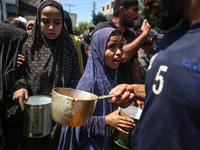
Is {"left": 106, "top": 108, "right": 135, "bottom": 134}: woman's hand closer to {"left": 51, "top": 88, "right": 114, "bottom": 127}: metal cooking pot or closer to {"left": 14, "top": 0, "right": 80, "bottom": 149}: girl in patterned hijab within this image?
{"left": 51, "top": 88, "right": 114, "bottom": 127}: metal cooking pot

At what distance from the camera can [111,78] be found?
1773 millimetres

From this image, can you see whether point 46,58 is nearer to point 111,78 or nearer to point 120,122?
point 111,78

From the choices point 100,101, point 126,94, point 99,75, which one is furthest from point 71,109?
point 99,75

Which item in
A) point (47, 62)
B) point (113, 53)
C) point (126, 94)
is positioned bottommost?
point (126, 94)

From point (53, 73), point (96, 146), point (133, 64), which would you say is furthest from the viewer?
point (133, 64)

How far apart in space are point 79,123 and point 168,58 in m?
0.70

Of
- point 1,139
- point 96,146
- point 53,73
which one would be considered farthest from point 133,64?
point 1,139

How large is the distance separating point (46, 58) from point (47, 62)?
0.05 meters

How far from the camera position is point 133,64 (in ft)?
9.70

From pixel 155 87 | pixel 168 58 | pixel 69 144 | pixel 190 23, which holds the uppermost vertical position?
pixel 190 23

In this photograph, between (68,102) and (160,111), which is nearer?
(160,111)

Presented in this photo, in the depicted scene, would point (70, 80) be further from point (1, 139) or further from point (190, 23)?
point (190, 23)

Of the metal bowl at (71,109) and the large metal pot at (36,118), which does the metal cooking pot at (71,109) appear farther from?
the large metal pot at (36,118)

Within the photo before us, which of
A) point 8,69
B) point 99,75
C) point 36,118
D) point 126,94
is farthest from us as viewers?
point 8,69
